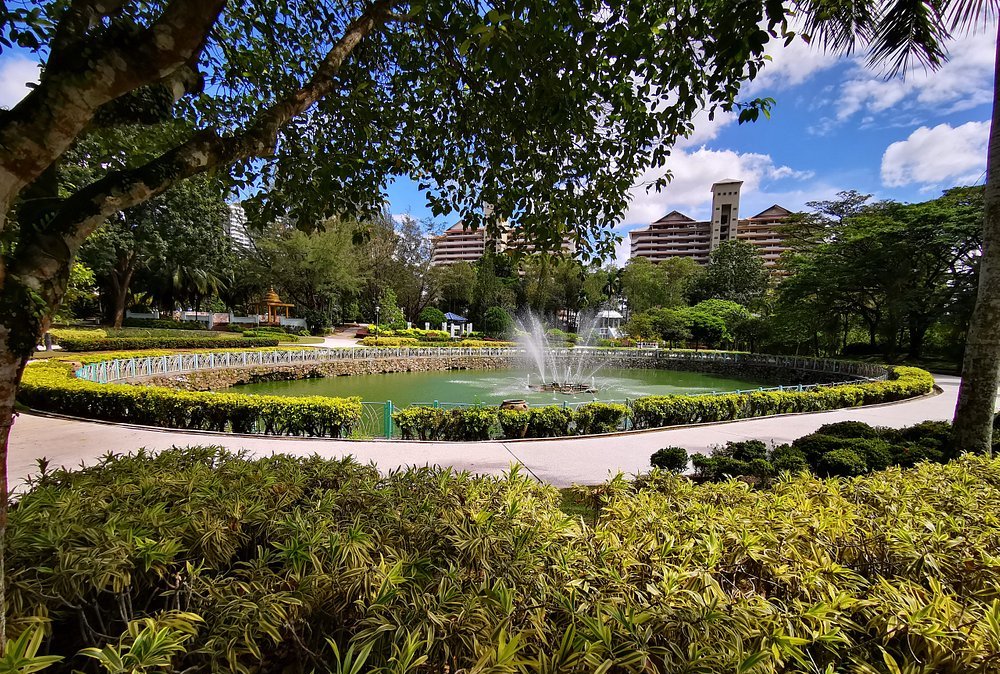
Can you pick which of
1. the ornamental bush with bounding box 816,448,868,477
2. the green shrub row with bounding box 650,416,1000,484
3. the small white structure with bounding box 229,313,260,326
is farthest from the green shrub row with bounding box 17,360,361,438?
the small white structure with bounding box 229,313,260,326

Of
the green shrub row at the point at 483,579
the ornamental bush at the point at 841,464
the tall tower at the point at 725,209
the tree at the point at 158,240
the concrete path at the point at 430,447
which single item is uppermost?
the tall tower at the point at 725,209

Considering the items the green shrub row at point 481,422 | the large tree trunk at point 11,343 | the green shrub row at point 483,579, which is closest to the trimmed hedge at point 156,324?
the green shrub row at point 481,422

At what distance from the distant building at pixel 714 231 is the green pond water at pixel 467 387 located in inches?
2348

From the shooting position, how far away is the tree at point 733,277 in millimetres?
50031

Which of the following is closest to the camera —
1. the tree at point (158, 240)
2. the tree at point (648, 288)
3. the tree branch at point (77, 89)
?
the tree branch at point (77, 89)

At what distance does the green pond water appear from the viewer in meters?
15.6

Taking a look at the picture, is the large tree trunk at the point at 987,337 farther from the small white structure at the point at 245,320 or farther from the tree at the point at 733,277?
the tree at the point at 733,277

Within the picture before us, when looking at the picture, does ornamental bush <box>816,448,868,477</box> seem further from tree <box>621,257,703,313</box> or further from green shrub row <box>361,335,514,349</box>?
tree <box>621,257,703,313</box>

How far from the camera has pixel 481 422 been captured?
26.6 ft

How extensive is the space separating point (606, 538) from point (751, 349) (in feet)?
128

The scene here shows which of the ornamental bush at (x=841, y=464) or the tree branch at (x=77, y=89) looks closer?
the tree branch at (x=77, y=89)

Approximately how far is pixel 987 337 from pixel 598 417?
18.1 ft

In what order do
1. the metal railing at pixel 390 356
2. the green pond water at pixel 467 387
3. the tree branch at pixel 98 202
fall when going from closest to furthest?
the tree branch at pixel 98 202 < the metal railing at pixel 390 356 < the green pond water at pixel 467 387

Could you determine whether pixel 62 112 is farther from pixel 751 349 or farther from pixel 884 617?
pixel 751 349
